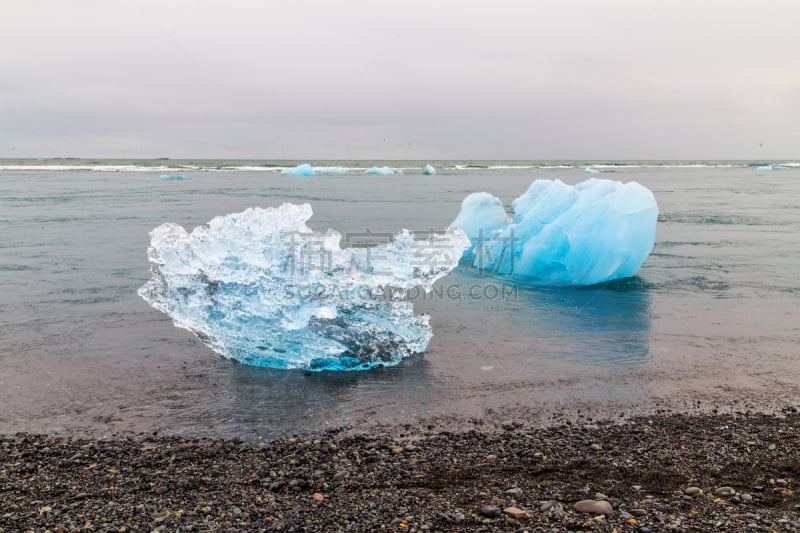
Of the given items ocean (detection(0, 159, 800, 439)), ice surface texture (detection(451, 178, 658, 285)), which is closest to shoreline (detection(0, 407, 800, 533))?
ocean (detection(0, 159, 800, 439))

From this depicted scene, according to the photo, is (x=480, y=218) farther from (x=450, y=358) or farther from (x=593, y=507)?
(x=593, y=507)

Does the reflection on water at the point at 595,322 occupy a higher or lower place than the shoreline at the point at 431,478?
higher

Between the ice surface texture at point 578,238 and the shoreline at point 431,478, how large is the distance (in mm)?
5295

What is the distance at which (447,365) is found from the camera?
6.34 meters

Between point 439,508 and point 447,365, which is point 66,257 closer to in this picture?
point 447,365

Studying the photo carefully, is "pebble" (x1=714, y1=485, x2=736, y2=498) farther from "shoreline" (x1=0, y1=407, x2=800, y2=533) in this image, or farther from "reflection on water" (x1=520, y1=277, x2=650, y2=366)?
"reflection on water" (x1=520, y1=277, x2=650, y2=366)

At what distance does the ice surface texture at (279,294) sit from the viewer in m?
6.29

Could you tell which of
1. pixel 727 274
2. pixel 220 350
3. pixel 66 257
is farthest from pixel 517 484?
pixel 66 257

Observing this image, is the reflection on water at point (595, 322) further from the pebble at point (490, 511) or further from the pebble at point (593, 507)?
the pebble at point (490, 511)

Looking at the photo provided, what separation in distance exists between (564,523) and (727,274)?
9233 millimetres

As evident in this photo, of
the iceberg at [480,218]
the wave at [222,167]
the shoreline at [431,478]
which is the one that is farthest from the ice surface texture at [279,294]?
the wave at [222,167]

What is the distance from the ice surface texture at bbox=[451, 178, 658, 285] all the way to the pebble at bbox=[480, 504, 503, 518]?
726 centimetres

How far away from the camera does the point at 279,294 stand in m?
6.28

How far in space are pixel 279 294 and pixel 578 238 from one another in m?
Result: 5.64
